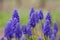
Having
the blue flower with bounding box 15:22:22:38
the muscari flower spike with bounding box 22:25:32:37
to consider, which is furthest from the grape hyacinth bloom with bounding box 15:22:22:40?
the muscari flower spike with bounding box 22:25:32:37

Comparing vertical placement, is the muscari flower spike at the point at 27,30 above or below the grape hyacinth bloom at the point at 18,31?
below

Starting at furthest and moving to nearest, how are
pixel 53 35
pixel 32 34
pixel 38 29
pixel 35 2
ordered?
pixel 35 2 → pixel 38 29 → pixel 32 34 → pixel 53 35

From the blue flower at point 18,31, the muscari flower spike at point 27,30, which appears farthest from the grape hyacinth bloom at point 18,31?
the muscari flower spike at point 27,30

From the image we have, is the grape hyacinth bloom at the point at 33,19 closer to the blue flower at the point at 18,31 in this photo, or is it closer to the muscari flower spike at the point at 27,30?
the muscari flower spike at the point at 27,30

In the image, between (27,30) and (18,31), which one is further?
(27,30)

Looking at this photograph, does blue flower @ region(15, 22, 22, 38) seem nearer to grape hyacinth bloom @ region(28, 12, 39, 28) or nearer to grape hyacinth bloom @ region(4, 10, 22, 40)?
grape hyacinth bloom @ region(4, 10, 22, 40)

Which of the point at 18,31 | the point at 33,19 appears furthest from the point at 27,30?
the point at 18,31

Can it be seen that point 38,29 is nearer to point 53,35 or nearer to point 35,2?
point 53,35

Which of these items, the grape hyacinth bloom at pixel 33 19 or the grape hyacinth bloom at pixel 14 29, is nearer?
the grape hyacinth bloom at pixel 14 29

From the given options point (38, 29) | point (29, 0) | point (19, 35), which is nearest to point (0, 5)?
point (29, 0)

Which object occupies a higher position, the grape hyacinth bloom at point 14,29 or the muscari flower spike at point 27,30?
the grape hyacinth bloom at point 14,29

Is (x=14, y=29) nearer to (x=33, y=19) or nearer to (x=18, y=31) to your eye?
(x=18, y=31)
